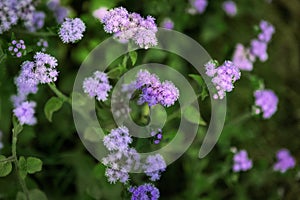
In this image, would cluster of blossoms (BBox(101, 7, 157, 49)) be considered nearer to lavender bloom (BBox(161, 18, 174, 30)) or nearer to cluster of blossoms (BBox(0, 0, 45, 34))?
cluster of blossoms (BBox(0, 0, 45, 34))

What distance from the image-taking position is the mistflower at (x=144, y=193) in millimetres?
2213

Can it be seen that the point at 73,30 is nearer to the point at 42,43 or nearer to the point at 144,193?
the point at 42,43

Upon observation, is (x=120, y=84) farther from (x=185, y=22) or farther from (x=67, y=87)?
(x=185, y=22)

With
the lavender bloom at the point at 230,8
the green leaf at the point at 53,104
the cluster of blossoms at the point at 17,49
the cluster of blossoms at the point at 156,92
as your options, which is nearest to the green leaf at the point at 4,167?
the green leaf at the point at 53,104

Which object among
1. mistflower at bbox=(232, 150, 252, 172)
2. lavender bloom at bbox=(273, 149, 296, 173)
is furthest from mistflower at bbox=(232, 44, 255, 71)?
lavender bloom at bbox=(273, 149, 296, 173)

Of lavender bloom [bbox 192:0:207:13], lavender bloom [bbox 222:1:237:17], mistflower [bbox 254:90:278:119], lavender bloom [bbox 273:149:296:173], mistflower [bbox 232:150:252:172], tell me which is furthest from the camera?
lavender bloom [bbox 222:1:237:17]

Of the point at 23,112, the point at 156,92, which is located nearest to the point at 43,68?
the point at 23,112

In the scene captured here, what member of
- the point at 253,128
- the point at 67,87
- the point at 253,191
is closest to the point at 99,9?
the point at 67,87

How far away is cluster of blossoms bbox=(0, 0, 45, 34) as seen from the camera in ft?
8.59

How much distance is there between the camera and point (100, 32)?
3549mm

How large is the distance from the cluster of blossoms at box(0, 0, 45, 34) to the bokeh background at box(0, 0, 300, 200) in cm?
8

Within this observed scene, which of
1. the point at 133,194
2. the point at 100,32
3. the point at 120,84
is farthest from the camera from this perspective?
the point at 100,32

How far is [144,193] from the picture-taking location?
2221mm

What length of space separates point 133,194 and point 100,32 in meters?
1.68
